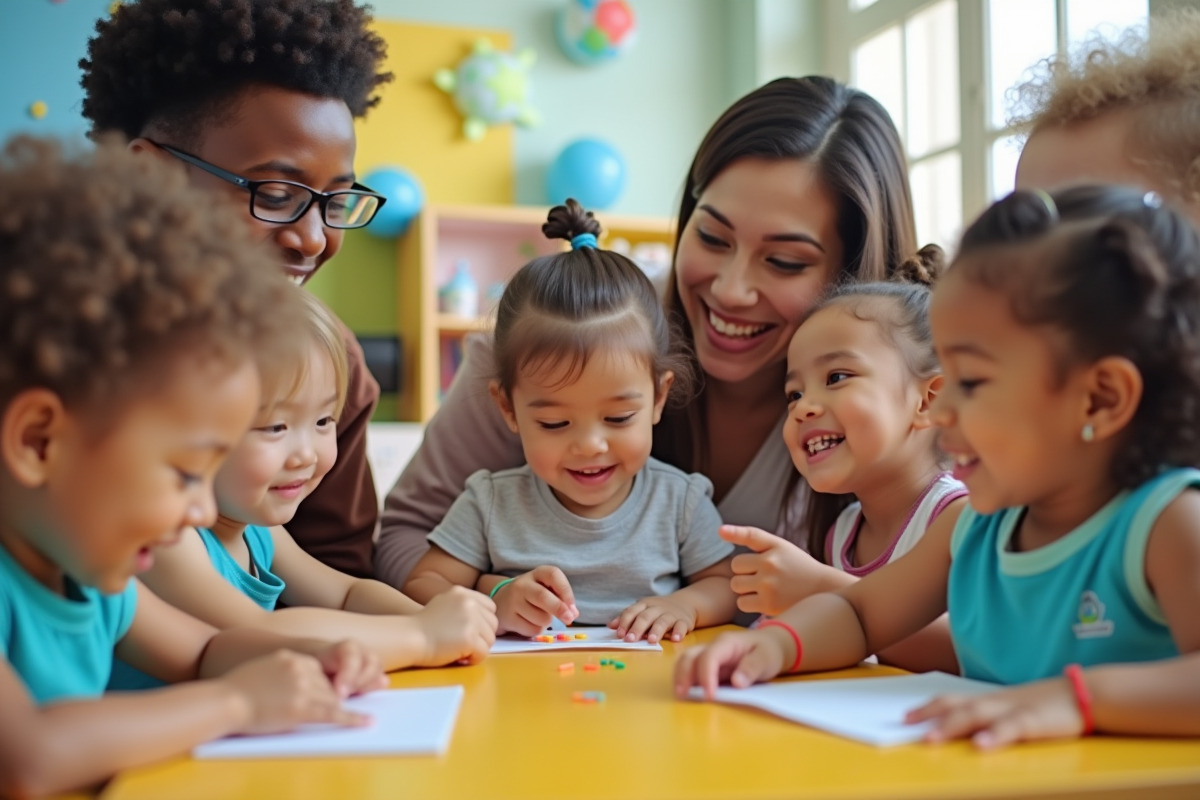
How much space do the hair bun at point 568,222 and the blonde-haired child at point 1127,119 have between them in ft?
2.18

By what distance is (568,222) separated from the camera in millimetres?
1843

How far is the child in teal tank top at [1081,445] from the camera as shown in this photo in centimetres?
88

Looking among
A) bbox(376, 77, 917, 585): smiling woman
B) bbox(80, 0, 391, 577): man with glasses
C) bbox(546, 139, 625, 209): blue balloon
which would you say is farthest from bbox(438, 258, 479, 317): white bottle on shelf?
bbox(80, 0, 391, 577): man with glasses

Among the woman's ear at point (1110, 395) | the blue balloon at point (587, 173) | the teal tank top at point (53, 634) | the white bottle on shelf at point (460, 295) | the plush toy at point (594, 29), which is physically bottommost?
the teal tank top at point (53, 634)

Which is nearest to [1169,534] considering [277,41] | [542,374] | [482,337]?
[542,374]

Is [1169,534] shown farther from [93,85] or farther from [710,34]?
[710,34]

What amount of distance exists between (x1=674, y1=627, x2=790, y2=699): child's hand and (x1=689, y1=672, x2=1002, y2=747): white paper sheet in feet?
0.04

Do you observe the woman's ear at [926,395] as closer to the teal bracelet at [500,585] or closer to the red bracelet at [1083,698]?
the teal bracelet at [500,585]

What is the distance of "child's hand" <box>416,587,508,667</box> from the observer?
3.98ft

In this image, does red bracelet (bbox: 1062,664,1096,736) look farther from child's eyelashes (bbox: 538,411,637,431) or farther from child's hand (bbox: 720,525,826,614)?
child's eyelashes (bbox: 538,411,637,431)

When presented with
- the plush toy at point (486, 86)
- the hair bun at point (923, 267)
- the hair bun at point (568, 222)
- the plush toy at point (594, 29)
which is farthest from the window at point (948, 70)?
the hair bun at point (568, 222)

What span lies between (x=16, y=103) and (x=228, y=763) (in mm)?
4338

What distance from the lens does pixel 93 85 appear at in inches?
72.4

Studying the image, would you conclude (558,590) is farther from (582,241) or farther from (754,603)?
(582,241)
